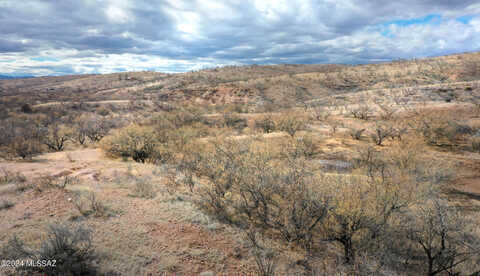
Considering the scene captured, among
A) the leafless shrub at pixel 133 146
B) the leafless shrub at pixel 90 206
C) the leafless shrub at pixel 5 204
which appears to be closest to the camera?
the leafless shrub at pixel 90 206

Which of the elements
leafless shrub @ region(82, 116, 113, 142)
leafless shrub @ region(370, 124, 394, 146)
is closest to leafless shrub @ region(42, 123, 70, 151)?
leafless shrub @ region(82, 116, 113, 142)

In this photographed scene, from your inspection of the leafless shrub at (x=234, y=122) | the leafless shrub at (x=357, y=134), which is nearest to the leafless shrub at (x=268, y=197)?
the leafless shrub at (x=357, y=134)

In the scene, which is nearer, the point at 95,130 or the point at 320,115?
the point at 95,130

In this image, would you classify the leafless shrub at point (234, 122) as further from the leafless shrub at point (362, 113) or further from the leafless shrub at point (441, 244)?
the leafless shrub at point (441, 244)

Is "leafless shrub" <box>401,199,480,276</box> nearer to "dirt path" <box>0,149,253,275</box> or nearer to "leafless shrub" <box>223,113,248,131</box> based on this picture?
"dirt path" <box>0,149,253,275</box>

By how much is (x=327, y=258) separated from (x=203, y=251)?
3.05 metres

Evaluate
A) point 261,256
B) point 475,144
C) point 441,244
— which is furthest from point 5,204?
point 475,144

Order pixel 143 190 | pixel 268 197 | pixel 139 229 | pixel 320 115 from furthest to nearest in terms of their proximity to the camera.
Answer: pixel 320 115, pixel 143 190, pixel 268 197, pixel 139 229

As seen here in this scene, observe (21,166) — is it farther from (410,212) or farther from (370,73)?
(370,73)

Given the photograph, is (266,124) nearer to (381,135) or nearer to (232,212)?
(381,135)

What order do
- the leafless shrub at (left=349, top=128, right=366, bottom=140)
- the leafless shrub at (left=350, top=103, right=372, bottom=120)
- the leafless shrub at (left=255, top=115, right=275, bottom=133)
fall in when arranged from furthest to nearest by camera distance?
the leafless shrub at (left=350, top=103, right=372, bottom=120), the leafless shrub at (left=255, top=115, right=275, bottom=133), the leafless shrub at (left=349, top=128, right=366, bottom=140)

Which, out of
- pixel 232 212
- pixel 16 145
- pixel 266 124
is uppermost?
pixel 266 124

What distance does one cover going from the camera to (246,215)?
7.56 metres

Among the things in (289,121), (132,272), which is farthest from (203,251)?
(289,121)
